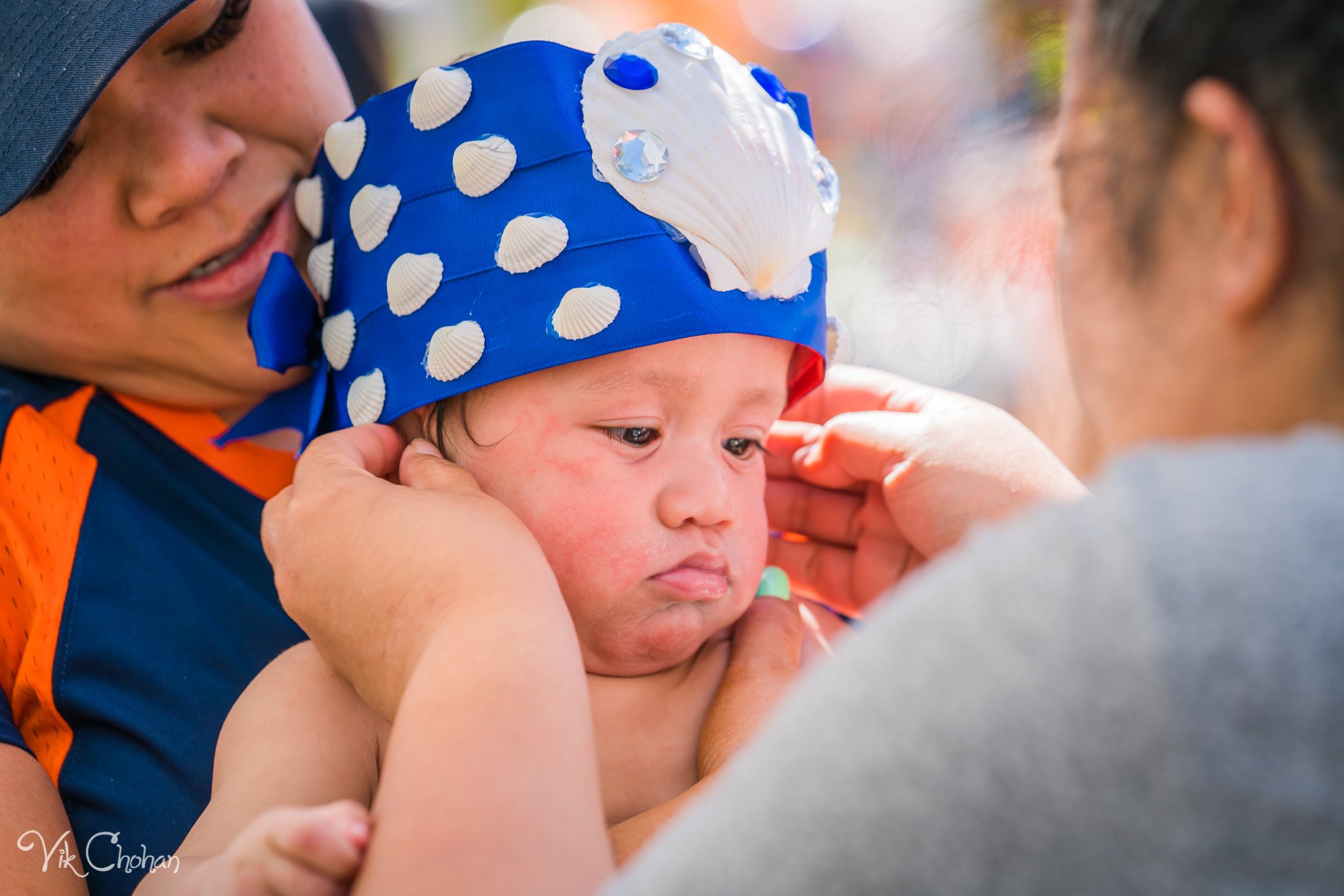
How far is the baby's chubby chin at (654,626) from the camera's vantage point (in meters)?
1.55

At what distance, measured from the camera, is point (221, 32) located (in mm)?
1707

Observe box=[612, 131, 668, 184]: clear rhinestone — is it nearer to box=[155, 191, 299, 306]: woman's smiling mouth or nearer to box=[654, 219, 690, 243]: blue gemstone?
box=[654, 219, 690, 243]: blue gemstone

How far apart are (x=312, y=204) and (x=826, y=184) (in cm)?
95

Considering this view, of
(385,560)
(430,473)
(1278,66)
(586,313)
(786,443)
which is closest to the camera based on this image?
(1278,66)

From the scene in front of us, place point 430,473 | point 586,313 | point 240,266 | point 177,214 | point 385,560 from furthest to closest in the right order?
point 240,266 → point 177,214 → point 586,313 → point 430,473 → point 385,560

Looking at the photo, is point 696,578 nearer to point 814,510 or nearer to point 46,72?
point 814,510

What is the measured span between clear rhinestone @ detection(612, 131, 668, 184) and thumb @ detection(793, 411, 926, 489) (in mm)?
743

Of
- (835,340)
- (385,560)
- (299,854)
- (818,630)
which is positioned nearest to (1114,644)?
(299,854)

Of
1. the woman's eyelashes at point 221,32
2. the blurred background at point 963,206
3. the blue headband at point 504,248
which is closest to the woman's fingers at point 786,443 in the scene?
the blurred background at point 963,206

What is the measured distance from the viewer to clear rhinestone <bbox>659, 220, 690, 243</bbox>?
152 centimetres

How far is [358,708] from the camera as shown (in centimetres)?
140

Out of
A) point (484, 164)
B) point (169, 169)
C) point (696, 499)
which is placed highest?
point (169, 169)

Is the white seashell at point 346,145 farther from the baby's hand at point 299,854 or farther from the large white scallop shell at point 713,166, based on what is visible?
the baby's hand at point 299,854
